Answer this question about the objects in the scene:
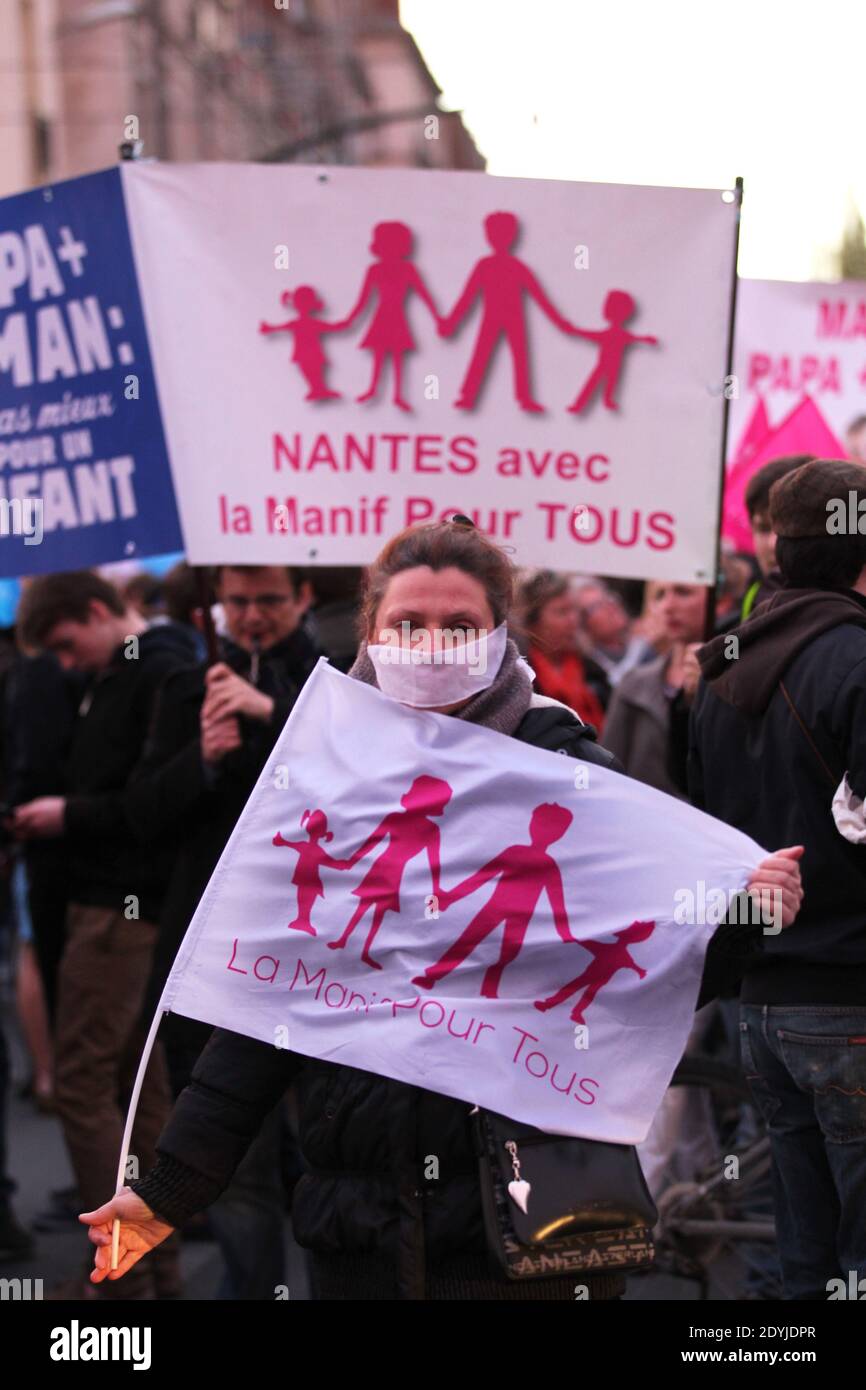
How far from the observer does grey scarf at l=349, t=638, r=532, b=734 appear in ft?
10.4

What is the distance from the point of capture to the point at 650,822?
10.5 ft

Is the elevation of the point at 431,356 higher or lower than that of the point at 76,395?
higher

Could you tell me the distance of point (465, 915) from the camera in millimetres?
3105

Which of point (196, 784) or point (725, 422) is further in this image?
point (196, 784)

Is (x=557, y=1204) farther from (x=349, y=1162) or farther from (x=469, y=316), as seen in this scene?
(x=469, y=316)

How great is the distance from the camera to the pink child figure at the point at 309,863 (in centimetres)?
317

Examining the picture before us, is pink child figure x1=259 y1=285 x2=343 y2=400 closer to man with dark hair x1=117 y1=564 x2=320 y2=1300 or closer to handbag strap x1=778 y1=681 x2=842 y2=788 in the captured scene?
man with dark hair x1=117 y1=564 x2=320 y2=1300

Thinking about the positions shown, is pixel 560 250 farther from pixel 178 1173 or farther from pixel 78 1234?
pixel 78 1234

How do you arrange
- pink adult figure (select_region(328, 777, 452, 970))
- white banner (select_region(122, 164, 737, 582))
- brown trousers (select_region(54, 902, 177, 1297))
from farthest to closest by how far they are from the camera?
brown trousers (select_region(54, 902, 177, 1297)) → white banner (select_region(122, 164, 737, 582)) → pink adult figure (select_region(328, 777, 452, 970))

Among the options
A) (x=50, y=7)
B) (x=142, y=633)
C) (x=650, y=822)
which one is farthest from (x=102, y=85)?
(x=650, y=822)

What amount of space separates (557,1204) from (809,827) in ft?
3.63

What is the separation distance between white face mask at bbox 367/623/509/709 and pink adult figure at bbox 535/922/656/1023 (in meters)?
0.46

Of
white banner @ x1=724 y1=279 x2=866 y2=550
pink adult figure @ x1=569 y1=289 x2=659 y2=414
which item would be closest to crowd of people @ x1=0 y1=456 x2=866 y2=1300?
pink adult figure @ x1=569 y1=289 x2=659 y2=414

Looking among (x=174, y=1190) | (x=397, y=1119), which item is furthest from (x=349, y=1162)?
(x=174, y=1190)
